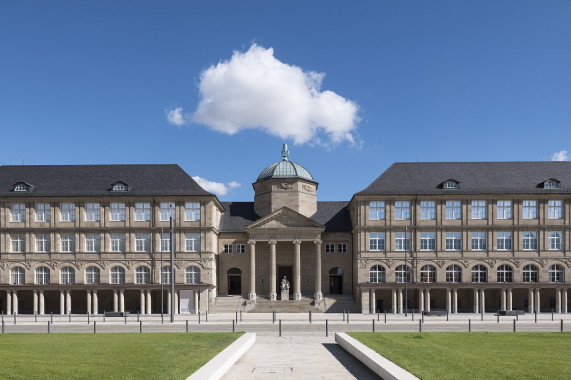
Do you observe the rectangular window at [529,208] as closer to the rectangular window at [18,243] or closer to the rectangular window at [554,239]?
the rectangular window at [554,239]

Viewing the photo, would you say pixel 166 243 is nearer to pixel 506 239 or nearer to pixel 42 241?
pixel 42 241

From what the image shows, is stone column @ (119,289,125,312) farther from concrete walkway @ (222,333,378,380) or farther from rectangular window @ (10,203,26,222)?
concrete walkway @ (222,333,378,380)

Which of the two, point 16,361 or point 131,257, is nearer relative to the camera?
point 16,361

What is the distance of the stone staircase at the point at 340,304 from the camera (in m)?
64.9

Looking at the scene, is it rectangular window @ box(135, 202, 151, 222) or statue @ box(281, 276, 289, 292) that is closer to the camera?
rectangular window @ box(135, 202, 151, 222)

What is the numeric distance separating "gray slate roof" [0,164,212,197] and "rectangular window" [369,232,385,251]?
1885cm

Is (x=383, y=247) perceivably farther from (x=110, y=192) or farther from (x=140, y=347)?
(x=140, y=347)

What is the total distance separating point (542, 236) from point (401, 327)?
3083 cm

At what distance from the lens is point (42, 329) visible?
133 feet

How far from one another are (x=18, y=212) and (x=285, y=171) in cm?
3102

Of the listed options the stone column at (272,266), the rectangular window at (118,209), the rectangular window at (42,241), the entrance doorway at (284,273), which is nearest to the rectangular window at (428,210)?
the stone column at (272,266)

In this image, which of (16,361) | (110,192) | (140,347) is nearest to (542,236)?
(110,192)

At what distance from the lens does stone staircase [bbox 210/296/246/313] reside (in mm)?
65125

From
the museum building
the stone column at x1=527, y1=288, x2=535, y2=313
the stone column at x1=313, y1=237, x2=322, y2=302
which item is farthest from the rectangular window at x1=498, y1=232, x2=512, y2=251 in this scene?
the stone column at x1=313, y1=237, x2=322, y2=302
